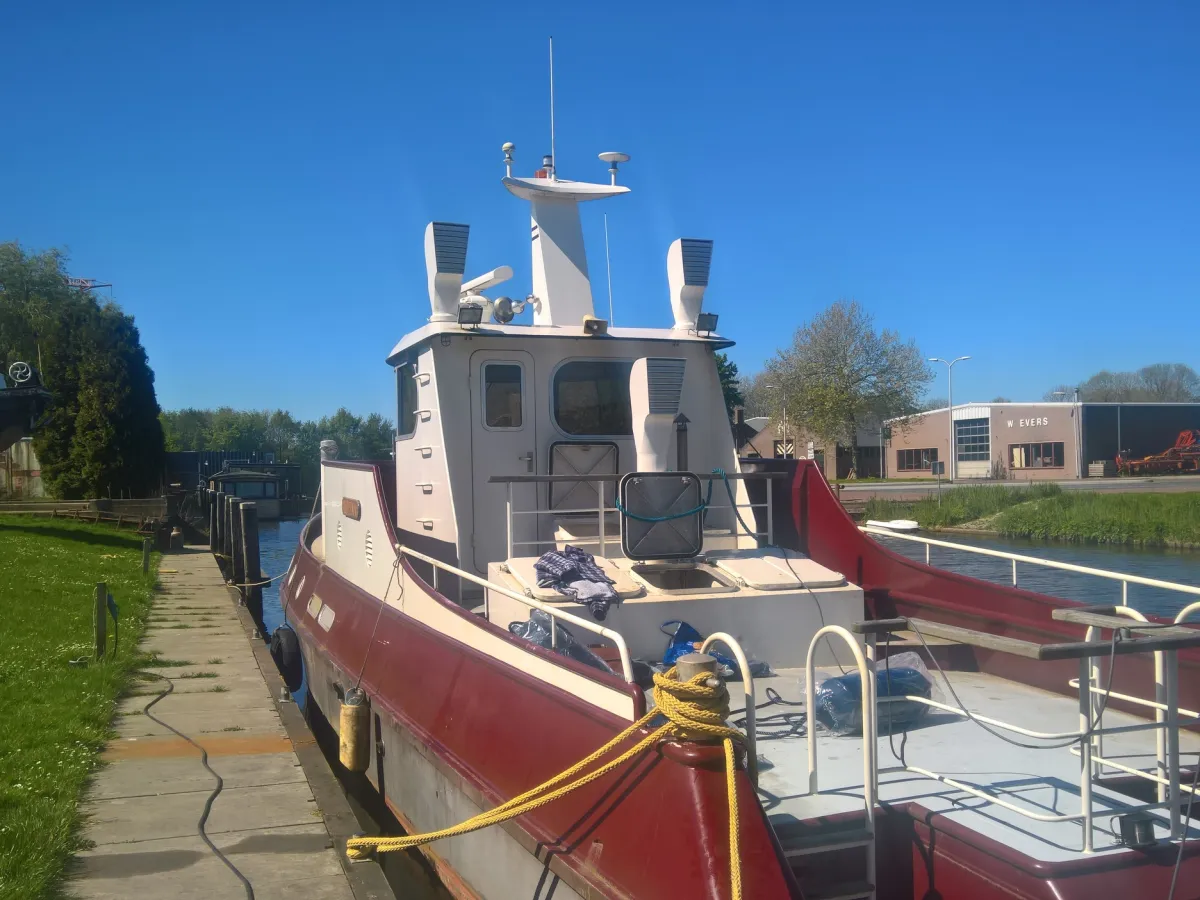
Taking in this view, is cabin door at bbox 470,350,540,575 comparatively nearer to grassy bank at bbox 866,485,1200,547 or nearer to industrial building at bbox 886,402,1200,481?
grassy bank at bbox 866,485,1200,547

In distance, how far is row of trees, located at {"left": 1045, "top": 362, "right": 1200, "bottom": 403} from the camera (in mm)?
109188

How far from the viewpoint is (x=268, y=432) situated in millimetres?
127562

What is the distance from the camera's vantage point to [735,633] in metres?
6.30

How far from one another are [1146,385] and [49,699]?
13232cm

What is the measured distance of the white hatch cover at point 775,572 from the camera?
256 inches

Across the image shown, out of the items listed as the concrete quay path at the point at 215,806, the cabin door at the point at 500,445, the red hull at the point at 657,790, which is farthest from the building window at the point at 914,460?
the red hull at the point at 657,790

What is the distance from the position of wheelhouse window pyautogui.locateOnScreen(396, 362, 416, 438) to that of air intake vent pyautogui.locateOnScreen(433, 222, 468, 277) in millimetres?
1075

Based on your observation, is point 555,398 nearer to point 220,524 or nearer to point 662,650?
Answer: point 662,650

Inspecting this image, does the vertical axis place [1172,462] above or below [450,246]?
below

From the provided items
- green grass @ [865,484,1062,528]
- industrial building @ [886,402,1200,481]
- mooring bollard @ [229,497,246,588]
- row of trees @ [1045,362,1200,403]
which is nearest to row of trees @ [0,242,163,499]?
mooring bollard @ [229,497,246,588]

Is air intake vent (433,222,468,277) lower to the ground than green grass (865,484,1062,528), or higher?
higher

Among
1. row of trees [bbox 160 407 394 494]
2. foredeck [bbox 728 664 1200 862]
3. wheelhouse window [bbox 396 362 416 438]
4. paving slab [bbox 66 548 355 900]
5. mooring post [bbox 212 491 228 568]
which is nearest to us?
foredeck [bbox 728 664 1200 862]

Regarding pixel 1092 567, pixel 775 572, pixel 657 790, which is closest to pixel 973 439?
pixel 1092 567

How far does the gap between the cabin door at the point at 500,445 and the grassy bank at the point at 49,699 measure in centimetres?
318
